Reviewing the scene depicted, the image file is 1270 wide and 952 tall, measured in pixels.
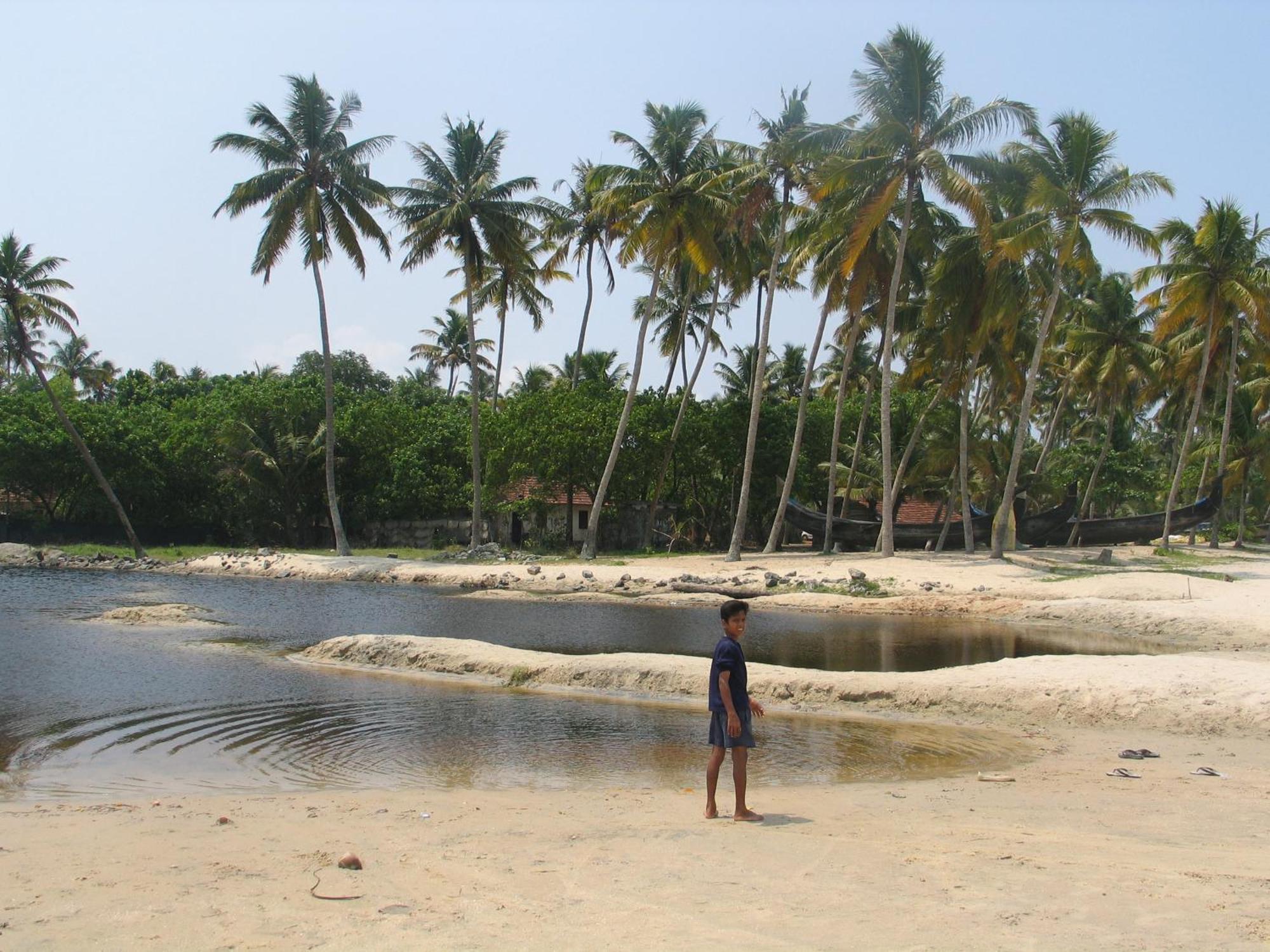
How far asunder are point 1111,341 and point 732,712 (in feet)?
125

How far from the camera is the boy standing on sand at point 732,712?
23.2 ft

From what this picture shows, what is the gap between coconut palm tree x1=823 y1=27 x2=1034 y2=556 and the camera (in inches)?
1112

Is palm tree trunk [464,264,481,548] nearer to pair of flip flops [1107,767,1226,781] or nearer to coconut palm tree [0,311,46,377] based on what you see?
coconut palm tree [0,311,46,377]

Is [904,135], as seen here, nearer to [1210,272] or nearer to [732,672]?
[1210,272]

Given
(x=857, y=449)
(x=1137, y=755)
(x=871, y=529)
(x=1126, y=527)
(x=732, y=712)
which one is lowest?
(x=1137, y=755)

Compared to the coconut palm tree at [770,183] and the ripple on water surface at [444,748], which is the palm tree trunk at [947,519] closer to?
the coconut palm tree at [770,183]

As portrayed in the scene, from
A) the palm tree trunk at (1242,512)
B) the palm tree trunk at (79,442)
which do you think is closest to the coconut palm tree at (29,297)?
the palm tree trunk at (79,442)

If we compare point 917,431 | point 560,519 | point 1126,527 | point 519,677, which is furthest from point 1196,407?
point 519,677

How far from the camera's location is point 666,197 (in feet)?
108

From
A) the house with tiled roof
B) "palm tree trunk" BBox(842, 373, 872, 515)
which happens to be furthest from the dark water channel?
the house with tiled roof

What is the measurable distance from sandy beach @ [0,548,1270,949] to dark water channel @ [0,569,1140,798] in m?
0.86

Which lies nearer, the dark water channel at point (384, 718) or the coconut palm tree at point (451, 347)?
the dark water channel at point (384, 718)

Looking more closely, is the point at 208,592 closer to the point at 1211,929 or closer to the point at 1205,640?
the point at 1205,640

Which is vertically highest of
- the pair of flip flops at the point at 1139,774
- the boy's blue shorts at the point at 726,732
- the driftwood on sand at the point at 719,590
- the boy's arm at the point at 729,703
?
the boy's arm at the point at 729,703
